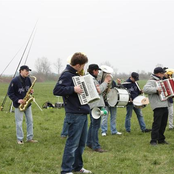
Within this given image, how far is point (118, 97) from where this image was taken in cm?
999

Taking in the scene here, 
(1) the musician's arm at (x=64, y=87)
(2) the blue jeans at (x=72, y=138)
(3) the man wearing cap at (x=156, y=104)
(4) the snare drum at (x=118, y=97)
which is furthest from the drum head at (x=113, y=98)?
(1) the musician's arm at (x=64, y=87)

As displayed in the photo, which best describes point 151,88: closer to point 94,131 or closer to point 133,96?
point 94,131

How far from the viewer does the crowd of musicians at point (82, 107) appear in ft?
18.7

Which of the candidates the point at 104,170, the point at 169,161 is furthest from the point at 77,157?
the point at 169,161

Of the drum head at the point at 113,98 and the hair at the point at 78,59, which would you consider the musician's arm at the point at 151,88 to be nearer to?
the drum head at the point at 113,98

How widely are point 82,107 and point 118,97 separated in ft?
14.5

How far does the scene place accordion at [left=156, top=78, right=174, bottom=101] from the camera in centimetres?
857

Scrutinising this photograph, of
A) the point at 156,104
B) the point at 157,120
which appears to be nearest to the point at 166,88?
the point at 156,104

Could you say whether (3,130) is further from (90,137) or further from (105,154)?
(105,154)

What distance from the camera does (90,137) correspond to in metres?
8.62

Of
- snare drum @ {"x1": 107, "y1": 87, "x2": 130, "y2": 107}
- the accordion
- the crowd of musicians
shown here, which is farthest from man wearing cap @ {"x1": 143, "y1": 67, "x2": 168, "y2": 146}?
snare drum @ {"x1": 107, "y1": 87, "x2": 130, "y2": 107}

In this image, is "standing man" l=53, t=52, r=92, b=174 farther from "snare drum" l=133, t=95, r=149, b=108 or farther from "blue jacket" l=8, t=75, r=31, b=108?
"snare drum" l=133, t=95, r=149, b=108

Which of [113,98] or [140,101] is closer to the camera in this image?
[113,98]

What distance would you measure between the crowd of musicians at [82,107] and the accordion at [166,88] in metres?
0.10
